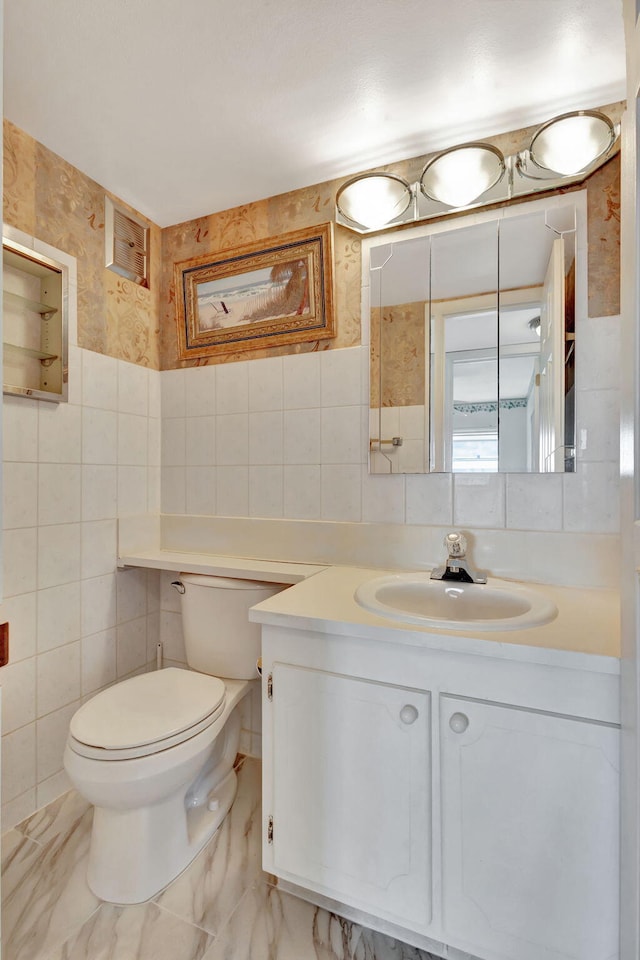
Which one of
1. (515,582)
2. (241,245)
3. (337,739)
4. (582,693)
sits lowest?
(337,739)

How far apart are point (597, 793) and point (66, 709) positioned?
162cm

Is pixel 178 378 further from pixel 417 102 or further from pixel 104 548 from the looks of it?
pixel 417 102

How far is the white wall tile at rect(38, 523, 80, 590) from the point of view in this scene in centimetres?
158

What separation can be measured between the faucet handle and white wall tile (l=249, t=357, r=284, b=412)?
2.65 ft

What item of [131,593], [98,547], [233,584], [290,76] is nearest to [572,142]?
[290,76]

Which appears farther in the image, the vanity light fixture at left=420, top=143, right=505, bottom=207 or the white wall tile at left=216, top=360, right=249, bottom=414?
the white wall tile at left=216, top=360, right=249, bottom=414

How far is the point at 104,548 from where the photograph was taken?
5.96 feet

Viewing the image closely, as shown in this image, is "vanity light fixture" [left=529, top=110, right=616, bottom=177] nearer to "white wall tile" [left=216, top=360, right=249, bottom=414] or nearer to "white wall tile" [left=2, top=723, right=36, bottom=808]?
"white wall tile" [left=216, top=360, right=249, bottom=414]

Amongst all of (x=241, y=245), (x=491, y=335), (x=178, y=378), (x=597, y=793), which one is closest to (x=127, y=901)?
(x=597, y=793)

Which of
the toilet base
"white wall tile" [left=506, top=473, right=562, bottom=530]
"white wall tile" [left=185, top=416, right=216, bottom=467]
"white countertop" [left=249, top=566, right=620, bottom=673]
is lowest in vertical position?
the toilet base

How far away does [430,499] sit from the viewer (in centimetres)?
158

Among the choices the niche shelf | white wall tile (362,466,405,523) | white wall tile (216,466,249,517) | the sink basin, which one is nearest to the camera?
the sink basin

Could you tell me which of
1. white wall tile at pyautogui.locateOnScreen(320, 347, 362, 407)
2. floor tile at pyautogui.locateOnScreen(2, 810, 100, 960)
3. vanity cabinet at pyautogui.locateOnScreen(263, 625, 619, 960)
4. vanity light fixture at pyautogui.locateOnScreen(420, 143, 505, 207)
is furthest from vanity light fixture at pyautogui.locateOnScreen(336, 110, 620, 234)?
floor tile at pyautogui.locateOnScreen(2, 810, 100, 960)

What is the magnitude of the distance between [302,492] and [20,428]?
95 cm
